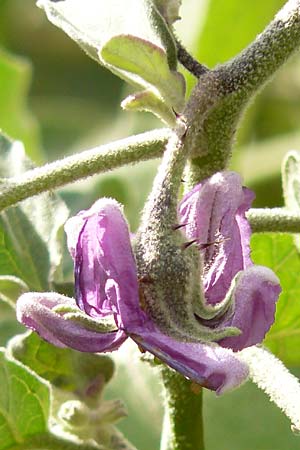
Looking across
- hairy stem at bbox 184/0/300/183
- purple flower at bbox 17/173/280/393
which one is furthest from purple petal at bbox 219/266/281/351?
hairy stem at bbox 184/0/300/183

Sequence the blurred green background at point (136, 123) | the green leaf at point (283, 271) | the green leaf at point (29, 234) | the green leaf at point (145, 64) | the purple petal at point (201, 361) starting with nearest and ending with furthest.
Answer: the purple petal at point (201, 361) → the green leaf at point (145, 64) → the green leaf at point (29, 234) → the green leaf at point (283, 271) → the blurred green background at point (136, 123)

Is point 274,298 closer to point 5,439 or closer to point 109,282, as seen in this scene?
point 109,282

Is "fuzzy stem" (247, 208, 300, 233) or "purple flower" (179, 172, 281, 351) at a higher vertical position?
"fuzzy stem" (247, 208, 300, 233)

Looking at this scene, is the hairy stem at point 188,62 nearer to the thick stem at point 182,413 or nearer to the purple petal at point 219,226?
the purple petal at point 219,226

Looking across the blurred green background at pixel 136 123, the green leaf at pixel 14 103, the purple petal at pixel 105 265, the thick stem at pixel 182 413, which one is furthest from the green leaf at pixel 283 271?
the green leaf at pixel 14 103

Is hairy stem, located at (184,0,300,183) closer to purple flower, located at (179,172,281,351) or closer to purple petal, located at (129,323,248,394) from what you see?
purple flower, located at (179,172,281,351)

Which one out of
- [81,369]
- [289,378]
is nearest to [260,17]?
[81,369]
